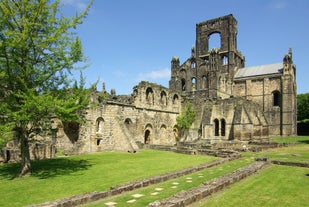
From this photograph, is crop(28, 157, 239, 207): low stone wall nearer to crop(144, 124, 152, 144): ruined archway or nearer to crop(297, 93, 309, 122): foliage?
crop(144, 124, 152, 144): ruined archway

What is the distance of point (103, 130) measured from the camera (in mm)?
23938

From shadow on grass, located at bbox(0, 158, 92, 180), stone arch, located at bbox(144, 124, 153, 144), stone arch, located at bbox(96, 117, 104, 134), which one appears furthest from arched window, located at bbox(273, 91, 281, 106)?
shadow on grass, located at bbox(0, 158, 92, 180)

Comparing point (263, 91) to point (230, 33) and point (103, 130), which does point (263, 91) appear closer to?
point (230, 33)

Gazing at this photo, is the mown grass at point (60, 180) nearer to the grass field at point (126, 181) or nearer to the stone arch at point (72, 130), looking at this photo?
the grass field at point (126, 181)

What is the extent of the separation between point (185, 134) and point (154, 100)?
7.16 m

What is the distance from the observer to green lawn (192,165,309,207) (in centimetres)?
741

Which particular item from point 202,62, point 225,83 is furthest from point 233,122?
point 202,62

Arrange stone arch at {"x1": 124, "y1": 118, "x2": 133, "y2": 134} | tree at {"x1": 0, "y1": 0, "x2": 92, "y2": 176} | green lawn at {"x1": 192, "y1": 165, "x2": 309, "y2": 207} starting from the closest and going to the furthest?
green lawn at {"x1": 192, "y1": 165, "x2": 309, "y2": 207} < tree at {"x1": 0, "y1": 0, "x2": 92, "y2": 176} < stone arch at {"x1": 124, "y1": 118, "x2": 133, "y2": 134}

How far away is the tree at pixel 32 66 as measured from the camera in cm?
1125

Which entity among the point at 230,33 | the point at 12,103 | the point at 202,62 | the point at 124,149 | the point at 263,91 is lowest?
the point at 124,149

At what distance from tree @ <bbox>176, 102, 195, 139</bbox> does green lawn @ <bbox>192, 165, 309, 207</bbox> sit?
22268mm

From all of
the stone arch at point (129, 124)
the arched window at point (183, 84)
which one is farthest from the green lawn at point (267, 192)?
the arched window at point (183, 84)

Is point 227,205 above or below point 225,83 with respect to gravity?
below

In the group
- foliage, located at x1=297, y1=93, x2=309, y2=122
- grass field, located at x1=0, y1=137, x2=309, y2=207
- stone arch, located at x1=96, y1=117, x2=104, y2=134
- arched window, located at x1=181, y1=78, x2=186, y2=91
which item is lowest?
grass field, located at x1=0, y1=137, x2=309, y2=207
